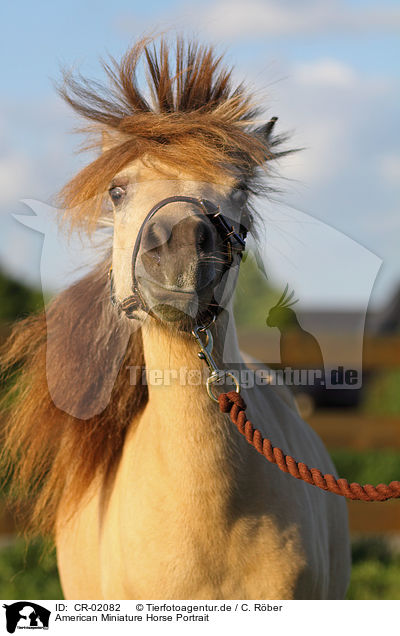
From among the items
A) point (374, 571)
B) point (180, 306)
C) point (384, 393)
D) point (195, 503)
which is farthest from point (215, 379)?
point (384, 393)

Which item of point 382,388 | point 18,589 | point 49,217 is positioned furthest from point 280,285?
point 382,388

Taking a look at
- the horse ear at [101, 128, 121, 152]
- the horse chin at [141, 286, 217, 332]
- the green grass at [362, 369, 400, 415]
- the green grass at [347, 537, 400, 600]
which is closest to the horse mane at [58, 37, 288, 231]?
the horse ear at [101, 128, 121, 152]

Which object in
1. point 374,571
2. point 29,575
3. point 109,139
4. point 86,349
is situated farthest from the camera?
point 374,571

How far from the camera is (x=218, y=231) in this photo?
2137 millimetres

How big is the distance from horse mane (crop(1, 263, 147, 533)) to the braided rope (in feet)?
2.01

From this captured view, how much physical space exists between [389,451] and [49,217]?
4472mm

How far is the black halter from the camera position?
6.69ft

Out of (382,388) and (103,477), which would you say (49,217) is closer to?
(103,477)

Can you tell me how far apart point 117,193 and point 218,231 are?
15.1 inches

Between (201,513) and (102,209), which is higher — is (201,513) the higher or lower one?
the lower one

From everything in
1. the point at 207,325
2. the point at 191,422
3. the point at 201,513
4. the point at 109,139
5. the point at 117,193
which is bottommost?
the point at 201,513

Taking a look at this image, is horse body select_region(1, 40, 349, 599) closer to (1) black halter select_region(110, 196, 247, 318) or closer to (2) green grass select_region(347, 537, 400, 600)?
Result: (1) black halter select_region(110, 196, 247, 318)

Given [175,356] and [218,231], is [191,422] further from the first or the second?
[218,231]

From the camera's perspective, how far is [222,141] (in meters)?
2.21
